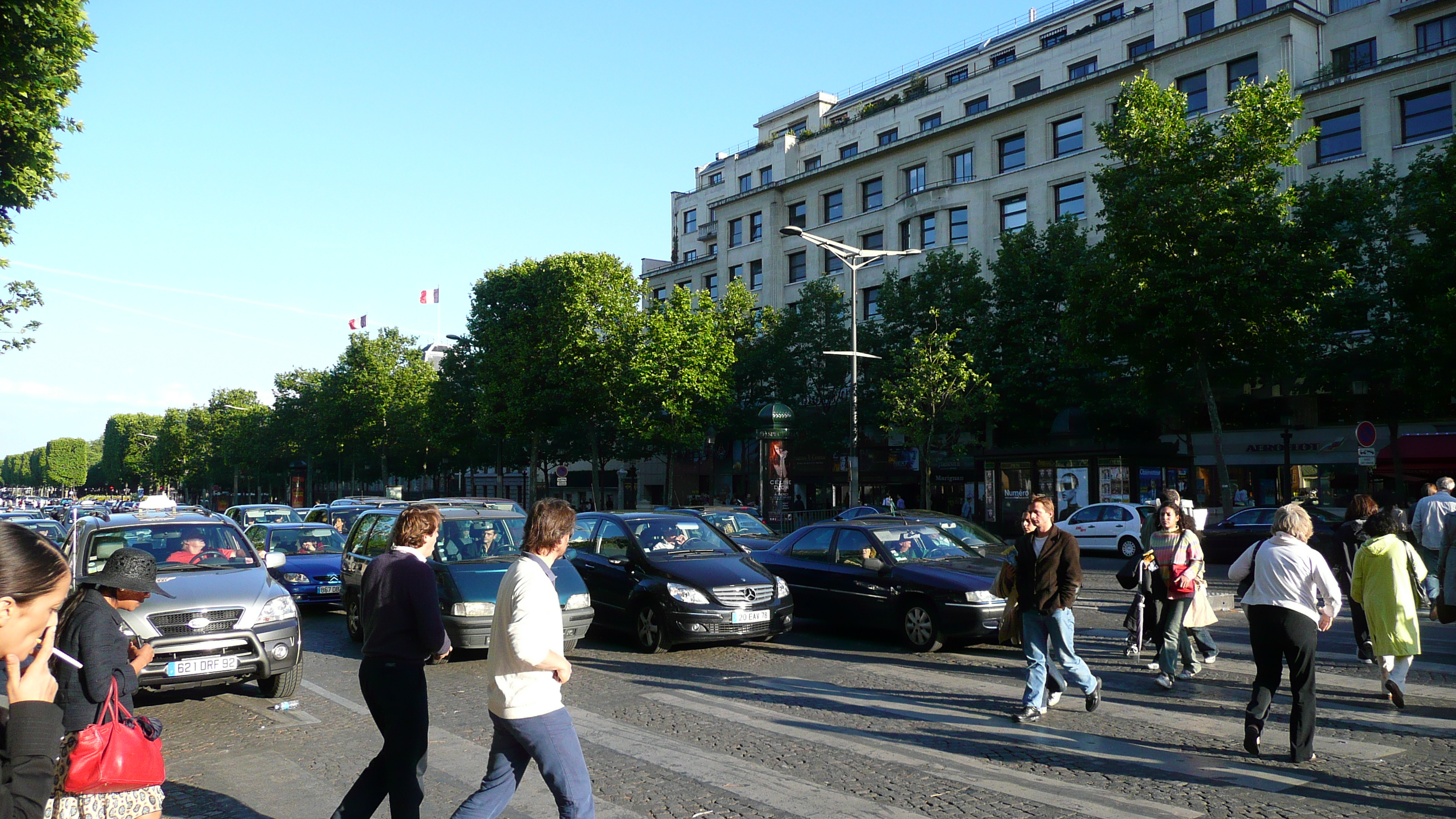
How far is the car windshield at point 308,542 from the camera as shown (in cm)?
1633

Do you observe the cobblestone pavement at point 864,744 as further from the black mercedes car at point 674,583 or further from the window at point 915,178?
the window at point 915,178

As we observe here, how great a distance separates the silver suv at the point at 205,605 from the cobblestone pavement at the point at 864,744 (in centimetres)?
41

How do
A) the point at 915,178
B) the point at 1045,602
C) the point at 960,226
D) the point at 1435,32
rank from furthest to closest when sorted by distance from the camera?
1. the point at 915,178
2. the point at 960,226
3. the point at 1435,32
4. the point at 1045,602

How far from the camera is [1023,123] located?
4344 cm

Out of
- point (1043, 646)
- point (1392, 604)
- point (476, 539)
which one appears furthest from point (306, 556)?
point (1392, 604)

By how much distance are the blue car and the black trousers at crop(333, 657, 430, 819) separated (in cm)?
1006

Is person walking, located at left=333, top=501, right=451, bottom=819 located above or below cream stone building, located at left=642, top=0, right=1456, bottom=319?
below

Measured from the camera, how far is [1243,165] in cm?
2605

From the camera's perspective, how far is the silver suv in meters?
7.83

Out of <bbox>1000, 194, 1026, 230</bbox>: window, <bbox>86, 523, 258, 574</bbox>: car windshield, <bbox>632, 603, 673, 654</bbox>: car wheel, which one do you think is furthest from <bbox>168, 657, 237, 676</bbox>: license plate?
<bbox>1000, 194, 1026, 230</bbox>: window

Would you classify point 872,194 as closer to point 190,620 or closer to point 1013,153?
point 1013,153

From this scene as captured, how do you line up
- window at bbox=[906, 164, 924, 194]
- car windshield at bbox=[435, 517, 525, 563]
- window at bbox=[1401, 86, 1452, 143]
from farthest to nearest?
window at bbox=[906, 164, 924, 194], window at bbox=[1401, 86, 1452, 143], car windshield at bbox=[435, 517, 525, 563]

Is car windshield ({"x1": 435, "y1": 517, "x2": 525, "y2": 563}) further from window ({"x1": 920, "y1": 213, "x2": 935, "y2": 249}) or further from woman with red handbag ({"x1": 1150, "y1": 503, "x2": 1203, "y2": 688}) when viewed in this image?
window ({"x1": 920, "y1": 213, "x2": 935, "y2": 249})

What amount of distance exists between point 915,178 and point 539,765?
46.9 m
